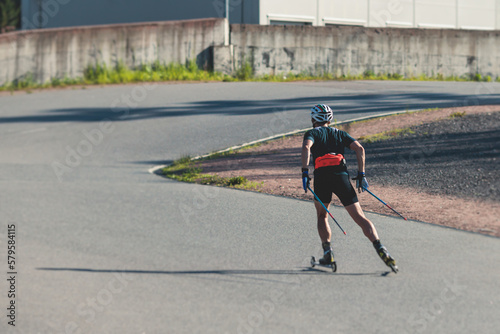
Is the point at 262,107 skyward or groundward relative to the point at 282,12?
groundward

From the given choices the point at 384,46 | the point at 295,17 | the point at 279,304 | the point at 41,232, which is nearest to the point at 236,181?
the point at 41,232

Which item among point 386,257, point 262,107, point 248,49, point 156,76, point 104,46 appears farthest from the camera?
point 248,49

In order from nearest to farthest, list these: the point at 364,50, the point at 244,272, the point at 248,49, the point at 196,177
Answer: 1. the point at 244,272
2. the point at 196,177
3. the point at 248,49
4. the point at 364,50

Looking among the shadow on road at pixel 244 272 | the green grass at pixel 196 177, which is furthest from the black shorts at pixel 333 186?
the green grass at pixel 196 177

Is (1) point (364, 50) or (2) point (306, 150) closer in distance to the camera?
(2) point (306, 150)

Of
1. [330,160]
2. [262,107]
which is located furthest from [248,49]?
[330,160]

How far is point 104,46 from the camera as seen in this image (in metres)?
26.4

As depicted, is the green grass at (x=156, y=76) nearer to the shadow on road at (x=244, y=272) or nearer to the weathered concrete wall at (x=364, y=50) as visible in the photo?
the weathered concrete wall at (x=364, y=50)

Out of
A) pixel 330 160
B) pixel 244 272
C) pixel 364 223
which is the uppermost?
pixel 330 160

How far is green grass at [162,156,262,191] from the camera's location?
1271 centimetres

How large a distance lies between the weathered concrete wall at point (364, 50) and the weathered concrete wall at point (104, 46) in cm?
141

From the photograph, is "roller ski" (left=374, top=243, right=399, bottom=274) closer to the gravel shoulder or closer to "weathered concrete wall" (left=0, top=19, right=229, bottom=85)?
the gravel shoulder

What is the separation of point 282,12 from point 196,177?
1901cm

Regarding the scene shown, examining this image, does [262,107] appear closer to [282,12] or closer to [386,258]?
[282,12]
